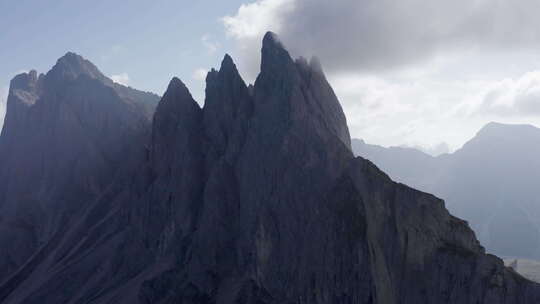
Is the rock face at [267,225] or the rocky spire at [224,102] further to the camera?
the rocky spire at [224,102]

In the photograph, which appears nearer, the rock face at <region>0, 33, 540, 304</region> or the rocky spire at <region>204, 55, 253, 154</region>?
the rock face at <region>0, 33, 540, 304</region>

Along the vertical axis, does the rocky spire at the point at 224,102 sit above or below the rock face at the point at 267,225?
above

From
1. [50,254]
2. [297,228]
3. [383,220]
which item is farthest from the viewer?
[50,254]

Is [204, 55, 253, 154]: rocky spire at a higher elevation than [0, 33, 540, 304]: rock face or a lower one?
higher

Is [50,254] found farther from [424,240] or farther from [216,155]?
[424,240]

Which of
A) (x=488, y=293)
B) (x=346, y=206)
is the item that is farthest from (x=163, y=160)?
(x=488, y=293)

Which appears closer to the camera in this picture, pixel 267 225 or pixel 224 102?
pixel 267 225

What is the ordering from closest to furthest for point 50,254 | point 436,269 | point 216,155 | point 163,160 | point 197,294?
point 436,269
point 197,294
point 216,155
point 163,160
point 50,254

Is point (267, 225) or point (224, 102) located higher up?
point (224, 102)
